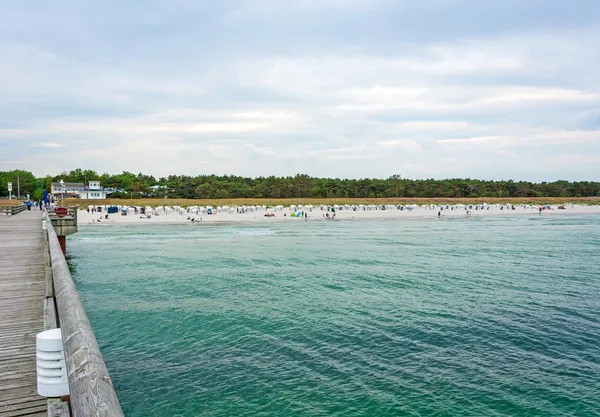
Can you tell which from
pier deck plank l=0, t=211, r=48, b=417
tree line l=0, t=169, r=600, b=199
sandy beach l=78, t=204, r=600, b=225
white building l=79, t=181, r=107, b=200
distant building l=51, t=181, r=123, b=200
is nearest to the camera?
pier deck plank l=0, t=211, r=48, b=417

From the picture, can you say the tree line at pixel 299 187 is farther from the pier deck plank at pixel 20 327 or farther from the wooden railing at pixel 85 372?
the wooden railing at pixel 85 372

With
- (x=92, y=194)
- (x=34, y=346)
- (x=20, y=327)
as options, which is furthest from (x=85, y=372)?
(x=92, y=194)

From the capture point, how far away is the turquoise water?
10.6 metres

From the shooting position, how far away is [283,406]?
10266 millimetres

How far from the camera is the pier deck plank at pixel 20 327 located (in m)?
4.62

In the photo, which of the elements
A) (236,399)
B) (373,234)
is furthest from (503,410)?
(373,234)

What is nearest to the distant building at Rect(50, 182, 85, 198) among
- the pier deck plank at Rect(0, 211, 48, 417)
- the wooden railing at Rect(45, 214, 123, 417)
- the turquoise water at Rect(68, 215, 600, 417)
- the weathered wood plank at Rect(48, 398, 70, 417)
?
the turquoise water at Rect(68, 215, 600, 417)

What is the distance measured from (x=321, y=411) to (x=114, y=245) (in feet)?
114

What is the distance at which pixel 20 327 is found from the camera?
7145mm

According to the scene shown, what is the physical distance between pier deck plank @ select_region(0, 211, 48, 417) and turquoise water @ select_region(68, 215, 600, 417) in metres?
3.33

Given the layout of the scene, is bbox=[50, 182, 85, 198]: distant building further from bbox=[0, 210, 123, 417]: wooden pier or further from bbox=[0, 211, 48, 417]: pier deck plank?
bbox=[0, 210, 123, 417]: wooden pier

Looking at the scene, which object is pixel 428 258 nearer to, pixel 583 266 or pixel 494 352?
pixel 583 266

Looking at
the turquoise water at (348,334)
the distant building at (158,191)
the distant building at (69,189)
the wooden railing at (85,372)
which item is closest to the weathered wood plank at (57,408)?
the wooden railing at (85,372)

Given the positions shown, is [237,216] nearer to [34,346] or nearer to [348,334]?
[348,334]
